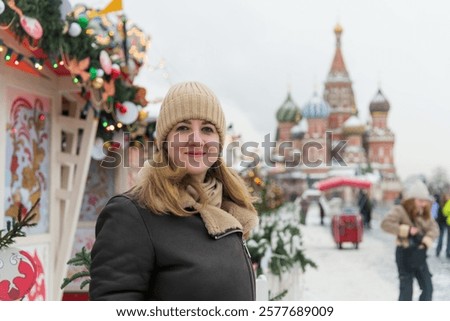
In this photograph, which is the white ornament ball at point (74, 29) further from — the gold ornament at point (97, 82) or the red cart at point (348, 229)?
the red cart at point (348, 229)

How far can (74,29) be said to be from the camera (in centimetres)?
455

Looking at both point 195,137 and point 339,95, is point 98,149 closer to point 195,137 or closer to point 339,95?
point 195,137

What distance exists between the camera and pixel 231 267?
5.84 feet

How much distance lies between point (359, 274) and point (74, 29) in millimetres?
6210

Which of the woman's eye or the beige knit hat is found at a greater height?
the beige knit hat

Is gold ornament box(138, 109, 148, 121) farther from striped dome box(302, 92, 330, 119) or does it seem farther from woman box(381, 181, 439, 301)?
striped dome box(302, 92, 330, 119)

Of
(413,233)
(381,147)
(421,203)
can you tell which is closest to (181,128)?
(413,233)

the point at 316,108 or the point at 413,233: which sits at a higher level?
the point at 316,108

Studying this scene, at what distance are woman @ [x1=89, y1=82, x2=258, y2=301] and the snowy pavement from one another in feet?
9.79

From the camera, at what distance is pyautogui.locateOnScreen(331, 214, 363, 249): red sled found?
43.4 ft

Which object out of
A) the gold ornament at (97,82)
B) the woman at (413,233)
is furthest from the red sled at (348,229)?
the gold ornament at (97,82)

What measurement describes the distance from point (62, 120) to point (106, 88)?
0.54 m

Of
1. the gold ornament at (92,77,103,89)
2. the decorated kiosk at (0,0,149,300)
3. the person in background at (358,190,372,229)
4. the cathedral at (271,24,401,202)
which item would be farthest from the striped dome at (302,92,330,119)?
the gold ornament at (92,77,103,89)

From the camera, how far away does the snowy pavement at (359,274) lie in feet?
23.3
